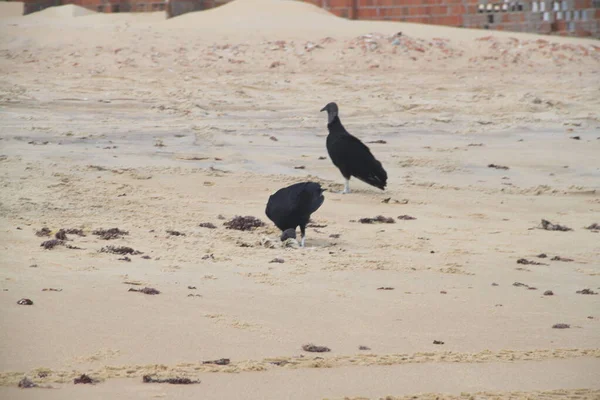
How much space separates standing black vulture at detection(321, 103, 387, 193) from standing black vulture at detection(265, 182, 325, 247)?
2337mm

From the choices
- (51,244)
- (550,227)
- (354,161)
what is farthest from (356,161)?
(51,244)

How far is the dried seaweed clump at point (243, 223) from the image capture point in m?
8.52

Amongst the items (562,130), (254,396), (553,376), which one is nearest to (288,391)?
(254,396)

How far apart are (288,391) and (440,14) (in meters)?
18.6

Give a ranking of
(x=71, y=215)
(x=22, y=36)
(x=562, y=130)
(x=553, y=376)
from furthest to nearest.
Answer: (x=22, y=36) < (x=562, y=130) < (x=71, y=215) < (x=553, y=376)

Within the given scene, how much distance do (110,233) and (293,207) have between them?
4.38 ft

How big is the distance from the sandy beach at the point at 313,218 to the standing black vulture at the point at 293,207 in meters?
0.20

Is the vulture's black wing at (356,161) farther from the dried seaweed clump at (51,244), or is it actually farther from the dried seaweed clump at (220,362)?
the dried seaweed clump at (220,362)

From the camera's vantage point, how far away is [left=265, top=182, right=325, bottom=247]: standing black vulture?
311 inches

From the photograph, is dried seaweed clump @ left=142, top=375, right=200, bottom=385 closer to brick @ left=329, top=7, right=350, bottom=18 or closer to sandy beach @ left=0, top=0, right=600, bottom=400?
sandy beach @ left=0, top=0, right=600, bottom=400

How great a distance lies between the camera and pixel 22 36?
18.7 metres

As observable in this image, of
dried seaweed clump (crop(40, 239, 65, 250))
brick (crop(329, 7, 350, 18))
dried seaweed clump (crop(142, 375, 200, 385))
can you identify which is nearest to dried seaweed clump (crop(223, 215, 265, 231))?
dried seaweed clump (crop(40, 239, 65, 250))

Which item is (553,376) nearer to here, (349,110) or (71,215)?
(71,215)

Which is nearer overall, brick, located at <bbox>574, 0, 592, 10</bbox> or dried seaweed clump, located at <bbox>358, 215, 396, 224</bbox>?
dried seaweed clump, located at <bbox>358, 215, 396, 224</bbox>
